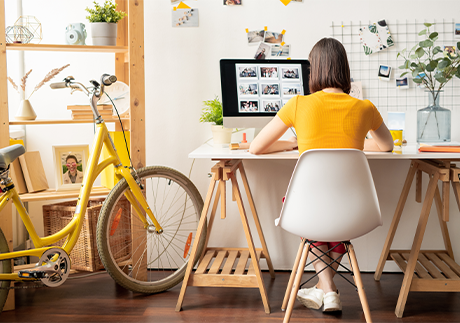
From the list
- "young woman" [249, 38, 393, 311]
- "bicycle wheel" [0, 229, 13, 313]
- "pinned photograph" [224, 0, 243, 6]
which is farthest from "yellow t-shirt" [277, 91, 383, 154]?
"bicycle wheel" [0, 229, 13, 313]

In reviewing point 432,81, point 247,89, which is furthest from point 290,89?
point 432,81

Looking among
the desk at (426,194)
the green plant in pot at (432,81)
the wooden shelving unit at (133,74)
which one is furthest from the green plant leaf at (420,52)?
the wooden shelving unit at (133,74)

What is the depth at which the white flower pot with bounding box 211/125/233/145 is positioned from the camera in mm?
2258

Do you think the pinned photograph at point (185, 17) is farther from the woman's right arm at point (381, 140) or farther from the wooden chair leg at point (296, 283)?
the wooden chair leg at point (296, 283)

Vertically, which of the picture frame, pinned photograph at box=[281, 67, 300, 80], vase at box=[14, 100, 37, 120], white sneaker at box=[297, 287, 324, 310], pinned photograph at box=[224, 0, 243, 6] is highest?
pinned photograph at box=[224, 0, 243, 6]

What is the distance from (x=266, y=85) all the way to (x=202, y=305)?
1.15 metres

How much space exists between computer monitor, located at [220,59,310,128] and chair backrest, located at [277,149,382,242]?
28.5 inches

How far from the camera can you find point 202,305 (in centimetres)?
203

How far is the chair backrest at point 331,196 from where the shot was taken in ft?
4.69

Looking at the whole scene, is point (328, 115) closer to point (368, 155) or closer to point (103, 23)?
point (368, 155)

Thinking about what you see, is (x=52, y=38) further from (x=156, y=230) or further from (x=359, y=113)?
(x=359, y=113)

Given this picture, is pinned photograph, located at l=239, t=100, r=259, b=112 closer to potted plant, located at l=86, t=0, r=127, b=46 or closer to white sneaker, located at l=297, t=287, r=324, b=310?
potted plant, located at l=86, t=0, r=127, b=46

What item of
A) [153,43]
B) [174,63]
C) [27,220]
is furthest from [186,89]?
[27,220]

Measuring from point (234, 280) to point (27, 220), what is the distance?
3.20 ft
